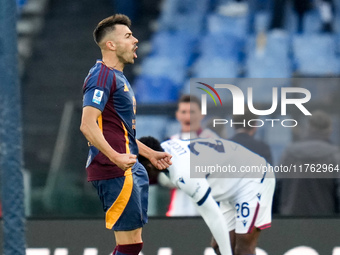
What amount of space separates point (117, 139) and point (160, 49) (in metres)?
7.90

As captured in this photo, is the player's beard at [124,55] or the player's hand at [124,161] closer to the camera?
the player's hand at [124,161]

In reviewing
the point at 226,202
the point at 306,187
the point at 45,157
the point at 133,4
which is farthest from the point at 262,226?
the point at 133,4

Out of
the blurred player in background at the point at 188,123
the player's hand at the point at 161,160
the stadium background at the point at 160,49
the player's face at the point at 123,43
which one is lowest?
the player's hand at the point at 161,160

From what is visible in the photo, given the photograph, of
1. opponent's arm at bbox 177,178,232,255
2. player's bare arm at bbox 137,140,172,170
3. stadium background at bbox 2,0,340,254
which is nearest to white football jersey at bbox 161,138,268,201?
opponent's arm at bbox 177,178,232,255

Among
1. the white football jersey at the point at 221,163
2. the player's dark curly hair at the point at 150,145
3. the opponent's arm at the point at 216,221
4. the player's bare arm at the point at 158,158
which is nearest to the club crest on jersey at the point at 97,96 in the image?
the player's bare arm at the point at 158,158

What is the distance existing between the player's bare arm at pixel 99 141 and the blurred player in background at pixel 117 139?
81 mm

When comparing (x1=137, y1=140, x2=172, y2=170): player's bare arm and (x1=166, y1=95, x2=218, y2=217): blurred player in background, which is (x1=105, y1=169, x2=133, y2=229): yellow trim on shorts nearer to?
(x1=137, y1=140, x2=172, y2=170): player's bare arm

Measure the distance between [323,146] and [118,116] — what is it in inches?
109

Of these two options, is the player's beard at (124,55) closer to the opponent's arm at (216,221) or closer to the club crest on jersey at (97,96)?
the club crest on jersey at (97,96)

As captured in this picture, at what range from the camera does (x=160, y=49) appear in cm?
1225

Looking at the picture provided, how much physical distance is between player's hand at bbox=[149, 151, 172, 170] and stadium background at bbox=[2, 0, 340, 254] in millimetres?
4744

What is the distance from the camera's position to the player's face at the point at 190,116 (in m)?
6.90

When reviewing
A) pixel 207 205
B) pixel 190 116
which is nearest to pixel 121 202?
pixel 207 205

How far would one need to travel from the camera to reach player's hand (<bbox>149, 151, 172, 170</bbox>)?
4756mm
